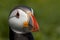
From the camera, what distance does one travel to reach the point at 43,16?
763cm

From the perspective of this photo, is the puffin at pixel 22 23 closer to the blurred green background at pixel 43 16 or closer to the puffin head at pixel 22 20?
the puffin head at pixel 22 20

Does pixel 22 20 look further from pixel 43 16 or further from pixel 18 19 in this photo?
pixel 43 16

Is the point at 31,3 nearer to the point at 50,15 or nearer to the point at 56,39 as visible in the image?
the point at 50,15

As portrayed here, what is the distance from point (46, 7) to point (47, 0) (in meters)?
0.30

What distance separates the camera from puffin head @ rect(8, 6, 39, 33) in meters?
5.22

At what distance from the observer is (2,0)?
8.00 meters

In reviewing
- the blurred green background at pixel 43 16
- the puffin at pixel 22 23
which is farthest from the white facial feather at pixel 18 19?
the blurred green background at pixel 43 16

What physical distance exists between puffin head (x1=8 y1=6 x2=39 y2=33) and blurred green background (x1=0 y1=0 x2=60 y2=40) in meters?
1.57

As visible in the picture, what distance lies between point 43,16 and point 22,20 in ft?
7.81

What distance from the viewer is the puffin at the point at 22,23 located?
17.1 feet

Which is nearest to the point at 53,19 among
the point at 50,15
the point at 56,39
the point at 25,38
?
the point at 50,15

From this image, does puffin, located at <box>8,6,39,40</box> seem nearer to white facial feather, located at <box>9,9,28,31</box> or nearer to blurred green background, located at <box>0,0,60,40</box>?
white facial feather, located at <box>9,9,28,31</box>

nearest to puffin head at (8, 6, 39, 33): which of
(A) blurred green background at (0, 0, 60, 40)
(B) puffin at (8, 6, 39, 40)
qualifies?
(B) puffin at (8, 6, 39, 40)

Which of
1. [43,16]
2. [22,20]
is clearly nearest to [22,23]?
[22,20]
